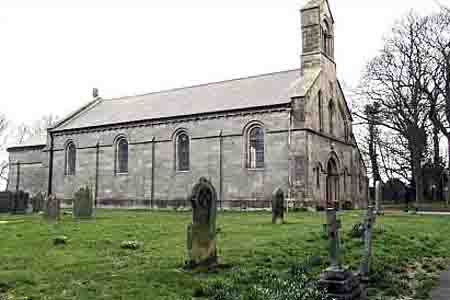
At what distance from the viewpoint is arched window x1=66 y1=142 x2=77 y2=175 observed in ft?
122

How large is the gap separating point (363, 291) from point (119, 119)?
30382mm

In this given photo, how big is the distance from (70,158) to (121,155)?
5.81 m

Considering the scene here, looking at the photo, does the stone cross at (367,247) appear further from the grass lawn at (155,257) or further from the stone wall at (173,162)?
the stone wall at (173,162)

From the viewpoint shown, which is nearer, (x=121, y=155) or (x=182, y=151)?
(x=182, y=151)

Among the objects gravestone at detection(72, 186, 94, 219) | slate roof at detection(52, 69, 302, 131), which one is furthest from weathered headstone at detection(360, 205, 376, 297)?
slate roof at detection(52, 69, 302, 131)

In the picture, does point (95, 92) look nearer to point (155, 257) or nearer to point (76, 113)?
point (76, 113)

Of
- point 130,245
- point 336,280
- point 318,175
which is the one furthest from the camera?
point 318,175

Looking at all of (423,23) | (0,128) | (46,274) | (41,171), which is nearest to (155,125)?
(41,171)

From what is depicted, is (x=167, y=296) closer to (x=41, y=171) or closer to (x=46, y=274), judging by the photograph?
(x=46, y=274)

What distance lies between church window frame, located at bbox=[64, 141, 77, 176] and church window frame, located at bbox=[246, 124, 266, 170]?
16531 mm

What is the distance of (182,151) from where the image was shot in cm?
3166

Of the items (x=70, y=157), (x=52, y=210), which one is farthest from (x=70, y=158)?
(x=52, y=210)

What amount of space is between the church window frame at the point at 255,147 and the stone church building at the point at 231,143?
0.22 feet

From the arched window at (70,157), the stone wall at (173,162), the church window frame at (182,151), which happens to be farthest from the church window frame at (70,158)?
the church window frame at (182,151)
